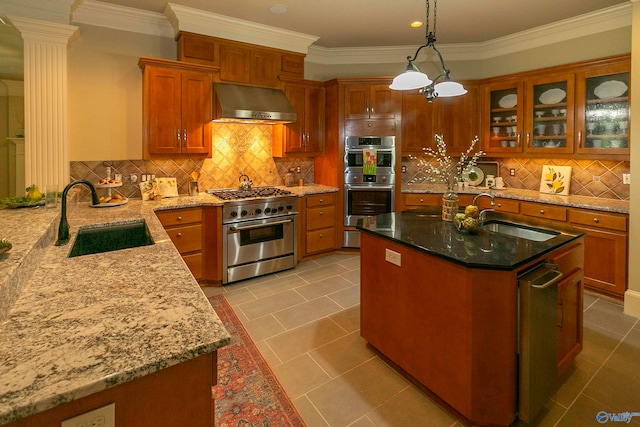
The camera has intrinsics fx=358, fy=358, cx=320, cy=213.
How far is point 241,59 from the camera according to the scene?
412 cm

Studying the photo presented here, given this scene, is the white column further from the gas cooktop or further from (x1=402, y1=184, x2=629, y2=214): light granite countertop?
(x1=402, y1=184, x2=629, y2=214): light granite countertop

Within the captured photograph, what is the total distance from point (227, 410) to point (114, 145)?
3.01 m


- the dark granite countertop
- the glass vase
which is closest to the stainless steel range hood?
the dark granite countertop

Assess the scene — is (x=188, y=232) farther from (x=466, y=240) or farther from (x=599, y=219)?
(x=599, y=219)

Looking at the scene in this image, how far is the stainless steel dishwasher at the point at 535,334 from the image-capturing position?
5.69 ft

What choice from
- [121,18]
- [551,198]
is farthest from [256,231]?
[551,198]

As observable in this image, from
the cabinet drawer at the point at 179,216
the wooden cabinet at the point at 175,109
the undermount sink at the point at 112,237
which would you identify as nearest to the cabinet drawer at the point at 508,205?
the cabinet drawer at the point at 179,216

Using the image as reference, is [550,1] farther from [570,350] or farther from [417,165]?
[570,350]

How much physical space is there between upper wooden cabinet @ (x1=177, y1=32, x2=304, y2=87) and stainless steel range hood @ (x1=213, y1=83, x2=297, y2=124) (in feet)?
0.46

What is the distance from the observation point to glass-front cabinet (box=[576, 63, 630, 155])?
3.51 metres

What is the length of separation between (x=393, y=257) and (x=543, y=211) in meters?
2.57

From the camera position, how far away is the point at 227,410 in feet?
6.54

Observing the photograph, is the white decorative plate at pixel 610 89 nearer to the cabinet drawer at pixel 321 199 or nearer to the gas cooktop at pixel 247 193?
the cabinet drawer at pixel 321 199

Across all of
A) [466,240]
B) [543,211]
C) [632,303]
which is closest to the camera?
[466,240]
